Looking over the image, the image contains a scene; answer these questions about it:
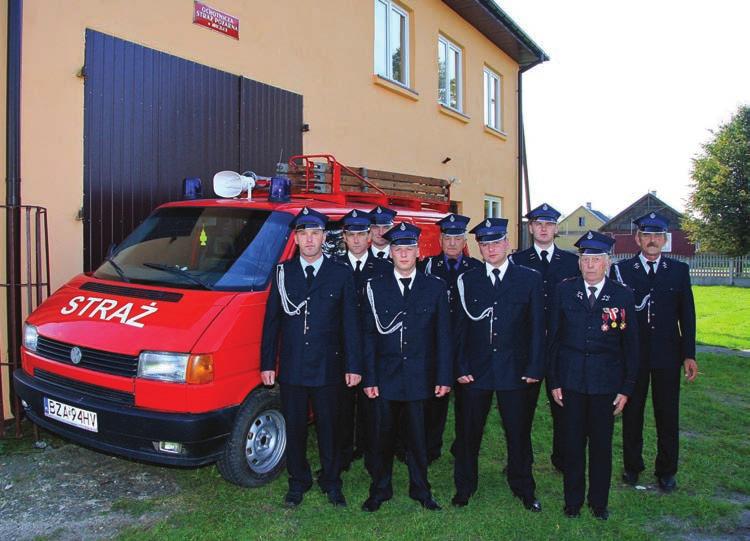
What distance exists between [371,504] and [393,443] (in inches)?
15.7

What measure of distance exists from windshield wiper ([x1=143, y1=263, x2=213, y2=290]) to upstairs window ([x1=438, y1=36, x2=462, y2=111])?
8.96 metres

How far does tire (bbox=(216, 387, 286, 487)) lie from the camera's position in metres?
4.12

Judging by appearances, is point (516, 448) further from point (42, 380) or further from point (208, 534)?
point (42, 380)

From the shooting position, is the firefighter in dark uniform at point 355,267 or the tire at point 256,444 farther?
the firefighter in dark uniform at point 355,267

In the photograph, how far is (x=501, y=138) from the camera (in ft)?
50.5

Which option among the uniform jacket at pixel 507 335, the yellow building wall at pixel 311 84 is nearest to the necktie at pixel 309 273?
the uniform jacket at pixel 507 335

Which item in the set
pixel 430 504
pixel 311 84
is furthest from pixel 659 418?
pixel 311 84

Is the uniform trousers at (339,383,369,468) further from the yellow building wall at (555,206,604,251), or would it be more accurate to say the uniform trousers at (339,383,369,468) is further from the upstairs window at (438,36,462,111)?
the yellow building wall at (555,206,604,251)

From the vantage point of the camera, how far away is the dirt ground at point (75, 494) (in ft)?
12.5

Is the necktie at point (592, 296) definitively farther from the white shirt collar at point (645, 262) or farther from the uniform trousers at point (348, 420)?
the uniform trousers at point (348, 420)

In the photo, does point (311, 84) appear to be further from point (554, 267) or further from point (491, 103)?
point (491, 103)

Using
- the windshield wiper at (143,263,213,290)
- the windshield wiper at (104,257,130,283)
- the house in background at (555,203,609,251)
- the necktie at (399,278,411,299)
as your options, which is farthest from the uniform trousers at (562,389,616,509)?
the house in background at (555,203,609,251)

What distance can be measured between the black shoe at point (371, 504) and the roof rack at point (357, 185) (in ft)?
9.33

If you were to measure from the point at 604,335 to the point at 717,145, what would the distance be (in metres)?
45.2
